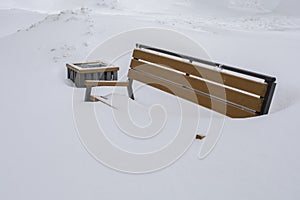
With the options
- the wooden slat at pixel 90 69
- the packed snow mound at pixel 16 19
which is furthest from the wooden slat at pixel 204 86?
the packed snow mound at pixel 16 19

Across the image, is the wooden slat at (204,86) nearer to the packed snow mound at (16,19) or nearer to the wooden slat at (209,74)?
the wooden slat at (209,74)

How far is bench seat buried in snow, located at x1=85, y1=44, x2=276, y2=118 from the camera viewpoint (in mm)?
3055

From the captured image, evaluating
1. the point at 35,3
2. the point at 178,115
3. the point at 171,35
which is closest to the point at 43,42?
the point at 171,35

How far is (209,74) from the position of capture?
356 centimetres

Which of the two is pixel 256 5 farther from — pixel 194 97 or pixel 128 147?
pixel 128 147

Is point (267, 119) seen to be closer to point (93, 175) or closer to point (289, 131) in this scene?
point (289, 131)

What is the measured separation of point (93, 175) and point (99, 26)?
20.7ft

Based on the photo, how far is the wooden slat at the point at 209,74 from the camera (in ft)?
10.0

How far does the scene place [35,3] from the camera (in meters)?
19.9

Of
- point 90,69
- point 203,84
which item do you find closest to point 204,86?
point 203,84

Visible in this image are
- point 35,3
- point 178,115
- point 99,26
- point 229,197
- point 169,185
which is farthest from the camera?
point 35,3

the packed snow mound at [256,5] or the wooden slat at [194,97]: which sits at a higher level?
the packed snow mound at [256,5]

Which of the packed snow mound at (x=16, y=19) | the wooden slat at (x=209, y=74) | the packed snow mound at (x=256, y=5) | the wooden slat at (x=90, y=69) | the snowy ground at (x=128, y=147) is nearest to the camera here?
the snowy ground at (x=128, y=147)

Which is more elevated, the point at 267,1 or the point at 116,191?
the point at 267,1
